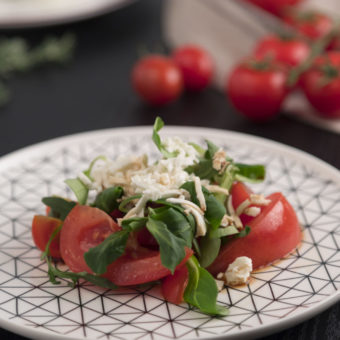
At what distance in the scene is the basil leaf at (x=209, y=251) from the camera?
216 centimetres

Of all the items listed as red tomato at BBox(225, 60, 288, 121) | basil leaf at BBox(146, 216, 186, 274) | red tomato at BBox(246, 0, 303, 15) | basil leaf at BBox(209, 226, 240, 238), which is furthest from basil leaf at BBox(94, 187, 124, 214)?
red tomato at BBox(246, 0, 303, 15)

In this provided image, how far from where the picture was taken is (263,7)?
4918mm

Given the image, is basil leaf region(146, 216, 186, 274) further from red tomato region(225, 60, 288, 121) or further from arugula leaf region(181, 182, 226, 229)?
red tomato region(225, 60, 288, 121)

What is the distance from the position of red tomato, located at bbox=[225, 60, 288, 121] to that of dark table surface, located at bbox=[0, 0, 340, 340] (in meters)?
0.11

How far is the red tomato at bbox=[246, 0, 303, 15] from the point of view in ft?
15.8

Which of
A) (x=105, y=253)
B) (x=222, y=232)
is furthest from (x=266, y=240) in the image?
(x=105, y=253)

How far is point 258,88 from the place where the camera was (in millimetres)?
3895

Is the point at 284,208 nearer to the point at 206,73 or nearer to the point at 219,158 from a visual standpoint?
the point at 219,158

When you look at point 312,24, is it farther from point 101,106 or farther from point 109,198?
point 109,198

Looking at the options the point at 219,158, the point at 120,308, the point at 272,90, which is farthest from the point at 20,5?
the point at 120,308

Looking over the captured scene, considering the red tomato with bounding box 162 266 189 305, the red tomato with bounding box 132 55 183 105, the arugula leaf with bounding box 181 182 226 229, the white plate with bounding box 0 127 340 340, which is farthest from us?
the red tomato with bounding box 132 55 183 105

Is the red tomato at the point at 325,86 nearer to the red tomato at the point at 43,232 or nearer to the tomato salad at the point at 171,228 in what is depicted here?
the tomato salad at the point at 171,228

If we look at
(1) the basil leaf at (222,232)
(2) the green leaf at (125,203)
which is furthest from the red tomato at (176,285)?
(2) the green leaf at (125,203)

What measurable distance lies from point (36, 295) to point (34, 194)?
2.50ft
